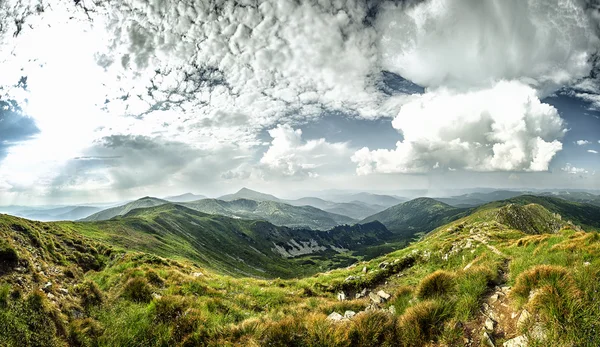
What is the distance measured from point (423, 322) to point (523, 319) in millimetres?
2372

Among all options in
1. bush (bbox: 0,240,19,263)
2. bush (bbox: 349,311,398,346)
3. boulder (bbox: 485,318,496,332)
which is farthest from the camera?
bush (bbox: 0,240,19,263)

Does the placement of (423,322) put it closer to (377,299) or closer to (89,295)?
(377,299)

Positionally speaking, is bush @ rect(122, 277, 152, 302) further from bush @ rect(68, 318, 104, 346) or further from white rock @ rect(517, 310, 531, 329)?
white rock @ rect(517, 310, 531, 329)

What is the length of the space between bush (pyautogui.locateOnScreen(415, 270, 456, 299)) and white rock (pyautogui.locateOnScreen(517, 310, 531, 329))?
2.57 meters

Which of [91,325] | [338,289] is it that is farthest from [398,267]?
[91,325]

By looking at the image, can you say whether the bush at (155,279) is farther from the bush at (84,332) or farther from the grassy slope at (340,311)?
the bush at (84,332)

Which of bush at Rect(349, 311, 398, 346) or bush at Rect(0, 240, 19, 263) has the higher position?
bush at Rect(0, 240, 19, 263)

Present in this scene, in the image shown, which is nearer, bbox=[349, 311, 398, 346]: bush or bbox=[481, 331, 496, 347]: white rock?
bbox=[481, 331, 496, 347]: white rock

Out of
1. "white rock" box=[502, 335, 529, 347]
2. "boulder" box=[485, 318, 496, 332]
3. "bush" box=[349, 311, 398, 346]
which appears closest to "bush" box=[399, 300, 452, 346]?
"bush" box=[349, 311, 398, 346]

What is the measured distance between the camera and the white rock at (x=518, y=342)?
5.75 metres

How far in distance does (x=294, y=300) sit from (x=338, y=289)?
5.50 metres

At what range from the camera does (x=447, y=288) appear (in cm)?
921

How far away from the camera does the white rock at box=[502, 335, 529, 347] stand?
5.75 meters

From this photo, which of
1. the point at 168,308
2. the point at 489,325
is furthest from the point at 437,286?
the point at 168,308
